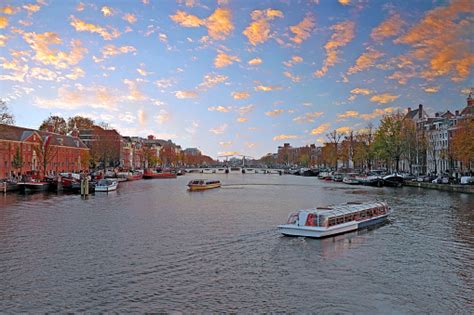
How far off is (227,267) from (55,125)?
12661cm

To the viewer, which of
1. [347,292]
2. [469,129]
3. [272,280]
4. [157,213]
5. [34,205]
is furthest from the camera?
[469,129]

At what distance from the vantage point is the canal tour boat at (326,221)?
28781 millimetres

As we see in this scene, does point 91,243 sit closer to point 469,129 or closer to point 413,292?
point 413,292

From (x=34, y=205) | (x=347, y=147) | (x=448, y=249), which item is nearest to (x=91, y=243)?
(x=448, y=249)

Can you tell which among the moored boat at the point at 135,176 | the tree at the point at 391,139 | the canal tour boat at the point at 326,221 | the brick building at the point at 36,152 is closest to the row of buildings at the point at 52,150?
the brick building at the point at 36,152

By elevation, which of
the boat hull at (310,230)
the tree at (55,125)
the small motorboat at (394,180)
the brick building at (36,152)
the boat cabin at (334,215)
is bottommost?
the boat hull at (310,230)

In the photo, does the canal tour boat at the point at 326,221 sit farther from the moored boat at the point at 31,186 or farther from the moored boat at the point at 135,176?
the moored boat at the point at 135,176

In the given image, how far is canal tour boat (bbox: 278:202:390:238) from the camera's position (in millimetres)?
28781

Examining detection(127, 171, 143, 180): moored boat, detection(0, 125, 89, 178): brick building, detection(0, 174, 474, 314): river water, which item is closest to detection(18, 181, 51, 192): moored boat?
detection(0, 125, 89, 178): brick building

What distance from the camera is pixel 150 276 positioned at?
19.6 metres

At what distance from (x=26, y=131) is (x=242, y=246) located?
8779 cm

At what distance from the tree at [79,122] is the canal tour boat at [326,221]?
123541 millimetres

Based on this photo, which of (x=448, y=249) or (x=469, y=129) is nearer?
(x=448, y=249)

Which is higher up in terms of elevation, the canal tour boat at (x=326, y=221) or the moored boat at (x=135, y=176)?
the moored boat at (x=135, y=176)
